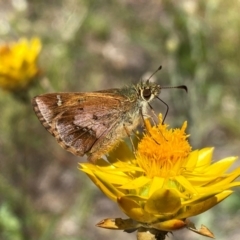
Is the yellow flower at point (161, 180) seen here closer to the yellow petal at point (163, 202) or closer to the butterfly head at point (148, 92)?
the yellow petal at point (163, 202)

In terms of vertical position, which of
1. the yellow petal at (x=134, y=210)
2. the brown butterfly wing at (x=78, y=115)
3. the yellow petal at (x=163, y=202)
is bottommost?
the yellow petal at (x=134, y=210)

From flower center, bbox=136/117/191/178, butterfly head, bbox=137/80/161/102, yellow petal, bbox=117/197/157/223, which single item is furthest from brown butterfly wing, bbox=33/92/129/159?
yellow petal, bbox=117/197/157/223

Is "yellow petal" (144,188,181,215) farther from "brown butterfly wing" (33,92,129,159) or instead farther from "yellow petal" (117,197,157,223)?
"brown butterfly wing" (33,92,129,159)

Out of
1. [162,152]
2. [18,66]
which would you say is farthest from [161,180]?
[18,66]

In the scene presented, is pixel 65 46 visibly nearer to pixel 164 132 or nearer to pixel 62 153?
pixel 62 153

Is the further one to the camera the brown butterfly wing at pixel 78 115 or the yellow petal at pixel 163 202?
the brown butterfly wing at pixel 78 115

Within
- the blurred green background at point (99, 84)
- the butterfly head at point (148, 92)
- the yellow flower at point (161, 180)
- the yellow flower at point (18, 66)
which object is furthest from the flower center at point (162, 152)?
the yellow flower at point (18, 66)
